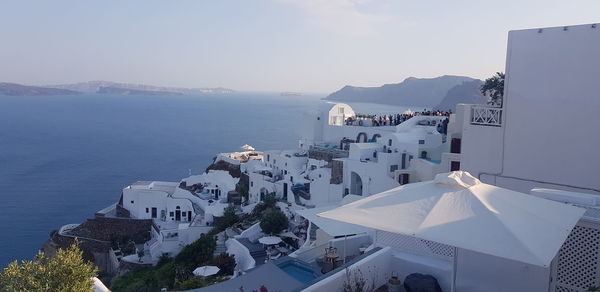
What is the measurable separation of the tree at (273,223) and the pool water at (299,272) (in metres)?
13.6

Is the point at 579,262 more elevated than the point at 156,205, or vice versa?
the point at 579,262

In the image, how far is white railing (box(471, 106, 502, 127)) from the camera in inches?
414

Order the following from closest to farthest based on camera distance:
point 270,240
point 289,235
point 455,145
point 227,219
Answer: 1. point 270,240
2. point 455,145
3. point 289,235
4. point 227,219

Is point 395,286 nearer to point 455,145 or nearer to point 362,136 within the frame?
point 455,145

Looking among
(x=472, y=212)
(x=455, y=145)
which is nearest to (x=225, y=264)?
(x=455, y=145)

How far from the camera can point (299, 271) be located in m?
7.81

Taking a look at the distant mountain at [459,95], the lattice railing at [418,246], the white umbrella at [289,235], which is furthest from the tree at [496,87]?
the distant mountain at [459,95]

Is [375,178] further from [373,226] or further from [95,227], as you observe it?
[95,227]

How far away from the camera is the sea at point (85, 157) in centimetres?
4248

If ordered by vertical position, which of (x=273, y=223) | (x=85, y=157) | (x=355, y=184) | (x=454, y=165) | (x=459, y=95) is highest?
(x=459, y=95)

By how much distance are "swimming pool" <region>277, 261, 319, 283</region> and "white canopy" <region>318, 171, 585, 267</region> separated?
7.43ft

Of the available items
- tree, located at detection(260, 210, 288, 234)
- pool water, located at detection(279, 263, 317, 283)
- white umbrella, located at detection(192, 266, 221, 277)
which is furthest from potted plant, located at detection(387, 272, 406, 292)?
tree, located at detection(260, 210, 288, 234)

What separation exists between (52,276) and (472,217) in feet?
15.3

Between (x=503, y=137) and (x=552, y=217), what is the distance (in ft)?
18.8
